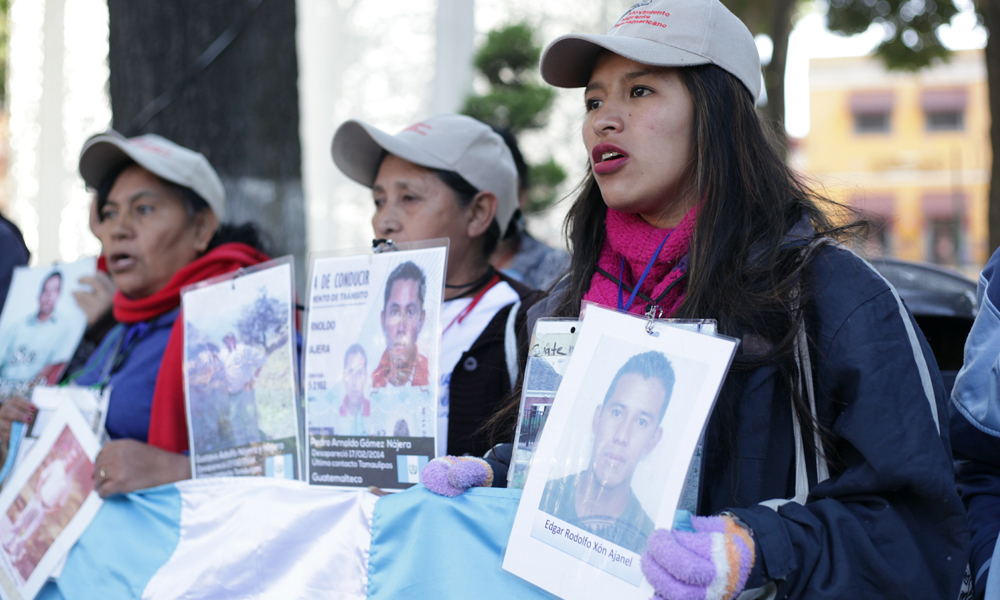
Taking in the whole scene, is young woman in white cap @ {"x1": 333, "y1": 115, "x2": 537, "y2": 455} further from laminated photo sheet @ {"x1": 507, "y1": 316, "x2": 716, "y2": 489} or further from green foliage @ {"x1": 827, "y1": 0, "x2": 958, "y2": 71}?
green foliage @ {"x1": 827, "y1": 0, "x2": 958, "y2": 71}

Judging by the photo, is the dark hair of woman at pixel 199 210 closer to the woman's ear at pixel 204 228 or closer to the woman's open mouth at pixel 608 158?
the woman's ear at pixel 204 228

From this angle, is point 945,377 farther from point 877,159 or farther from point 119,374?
point 877,159

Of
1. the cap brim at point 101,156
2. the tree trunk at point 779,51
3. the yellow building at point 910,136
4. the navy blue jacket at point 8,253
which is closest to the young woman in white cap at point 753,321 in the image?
the cap brim at point 101,156

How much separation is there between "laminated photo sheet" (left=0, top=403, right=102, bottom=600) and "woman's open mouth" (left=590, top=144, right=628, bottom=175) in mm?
1645

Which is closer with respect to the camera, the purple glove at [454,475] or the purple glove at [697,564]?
the purple glove at [697,564]

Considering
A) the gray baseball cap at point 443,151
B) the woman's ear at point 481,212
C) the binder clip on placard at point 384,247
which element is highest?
the gray baseball cap at point 443,151

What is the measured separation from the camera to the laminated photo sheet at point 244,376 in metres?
2.05

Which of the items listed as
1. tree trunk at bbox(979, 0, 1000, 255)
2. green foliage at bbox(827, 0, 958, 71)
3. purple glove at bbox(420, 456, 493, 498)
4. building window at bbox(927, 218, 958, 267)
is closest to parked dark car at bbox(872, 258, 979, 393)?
purple glove at bbox(420, 456, 493, 498)

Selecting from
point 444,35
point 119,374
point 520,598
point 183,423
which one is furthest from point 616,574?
point 444,35

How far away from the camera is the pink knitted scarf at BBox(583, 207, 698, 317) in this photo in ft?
5.28

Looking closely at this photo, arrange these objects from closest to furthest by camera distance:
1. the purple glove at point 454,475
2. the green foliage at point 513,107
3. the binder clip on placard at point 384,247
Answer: the purple glove at point 454,475 → the binder clip on placard at point 384,247 → the green foliage at point 513,107

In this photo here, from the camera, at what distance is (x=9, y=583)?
2.26m

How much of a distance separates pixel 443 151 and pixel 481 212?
0.24 meters

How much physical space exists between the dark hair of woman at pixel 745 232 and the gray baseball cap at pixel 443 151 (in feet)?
2.85
